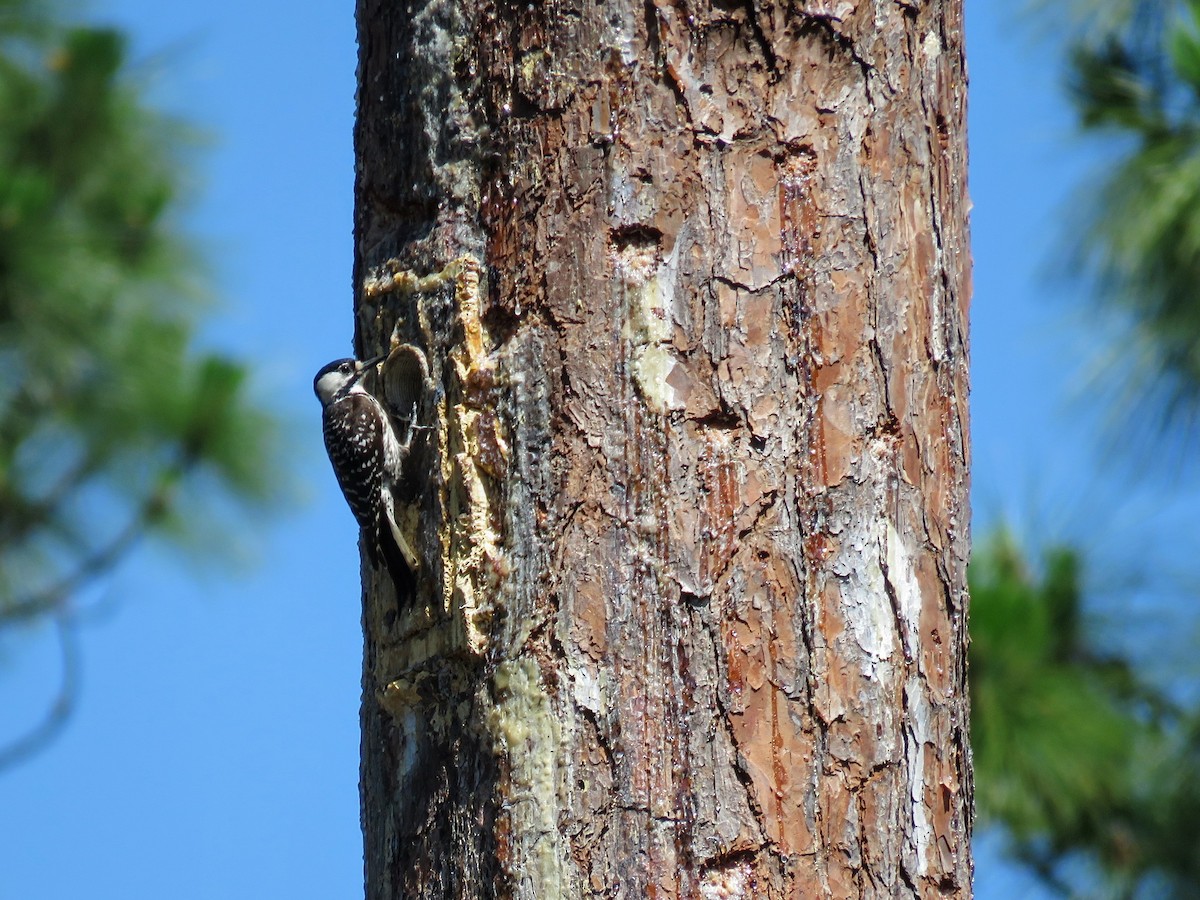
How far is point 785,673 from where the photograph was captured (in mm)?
2180

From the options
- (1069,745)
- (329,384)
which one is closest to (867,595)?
(329,384)

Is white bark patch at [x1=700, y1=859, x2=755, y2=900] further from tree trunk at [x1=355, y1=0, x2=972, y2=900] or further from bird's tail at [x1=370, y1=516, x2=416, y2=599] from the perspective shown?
bird's tail at [x1=370, y1=516, x2=416, y2=599]

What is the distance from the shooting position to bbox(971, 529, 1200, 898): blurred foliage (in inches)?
212

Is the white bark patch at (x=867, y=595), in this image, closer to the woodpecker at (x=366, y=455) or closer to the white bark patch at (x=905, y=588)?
the white bark patch at (x=905, y=588)

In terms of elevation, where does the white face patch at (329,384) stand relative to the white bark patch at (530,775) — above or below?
above

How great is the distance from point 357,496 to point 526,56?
63.0 inches

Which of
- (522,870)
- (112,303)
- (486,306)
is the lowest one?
(522,870)

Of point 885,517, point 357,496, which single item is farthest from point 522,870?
point 357,496

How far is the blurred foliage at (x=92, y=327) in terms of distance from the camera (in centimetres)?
587

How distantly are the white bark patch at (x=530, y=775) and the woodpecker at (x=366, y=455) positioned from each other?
0.45m

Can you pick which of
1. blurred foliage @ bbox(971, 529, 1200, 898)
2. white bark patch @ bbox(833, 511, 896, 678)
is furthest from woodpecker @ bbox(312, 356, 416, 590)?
blurred foliage @ bbox(971, 529, 1200, 898)

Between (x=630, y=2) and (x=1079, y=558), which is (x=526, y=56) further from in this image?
(x=1079, y=558)

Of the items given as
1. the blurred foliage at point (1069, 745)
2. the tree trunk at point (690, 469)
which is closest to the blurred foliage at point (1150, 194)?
the blurred foliage at point (1069, 745)

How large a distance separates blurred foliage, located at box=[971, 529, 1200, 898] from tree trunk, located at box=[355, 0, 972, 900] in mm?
3166
